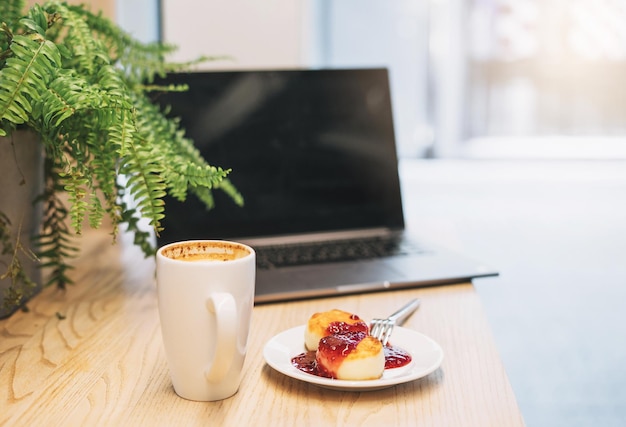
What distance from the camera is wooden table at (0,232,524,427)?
0.56 meters

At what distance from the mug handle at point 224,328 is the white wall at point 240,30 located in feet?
3.83

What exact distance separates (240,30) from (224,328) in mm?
1226

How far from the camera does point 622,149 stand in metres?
2.92

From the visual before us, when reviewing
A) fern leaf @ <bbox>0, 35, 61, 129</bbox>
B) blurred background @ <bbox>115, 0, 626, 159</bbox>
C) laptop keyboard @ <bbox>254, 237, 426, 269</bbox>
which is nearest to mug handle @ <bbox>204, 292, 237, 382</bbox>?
fern leaf @ <bbox>0, 35, 61, 129</bbox>

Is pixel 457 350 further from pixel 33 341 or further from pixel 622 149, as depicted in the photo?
pixel 622 149

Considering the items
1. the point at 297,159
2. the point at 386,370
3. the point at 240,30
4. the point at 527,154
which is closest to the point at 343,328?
the point at 386,370

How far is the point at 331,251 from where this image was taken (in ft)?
3.38

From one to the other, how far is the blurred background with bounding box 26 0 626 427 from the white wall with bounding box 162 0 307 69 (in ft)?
0.14

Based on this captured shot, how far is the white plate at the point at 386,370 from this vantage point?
0.57 meters

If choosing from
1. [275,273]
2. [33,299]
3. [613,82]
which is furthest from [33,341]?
[613,82]

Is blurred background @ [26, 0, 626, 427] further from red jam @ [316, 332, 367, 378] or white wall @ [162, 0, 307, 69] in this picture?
red jam @ [316, 332, 367, 378]

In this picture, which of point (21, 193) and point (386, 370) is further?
point (21, 193)

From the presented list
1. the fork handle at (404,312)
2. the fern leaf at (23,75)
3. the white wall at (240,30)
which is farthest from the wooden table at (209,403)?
the white wall at (240,30)

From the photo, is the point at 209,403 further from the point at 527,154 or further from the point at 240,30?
the point at 527,154
